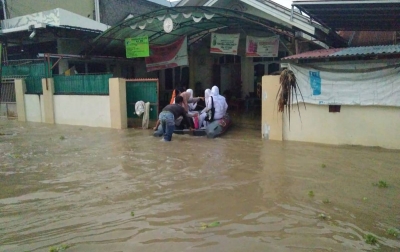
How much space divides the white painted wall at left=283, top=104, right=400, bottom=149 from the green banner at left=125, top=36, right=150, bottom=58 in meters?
6.67

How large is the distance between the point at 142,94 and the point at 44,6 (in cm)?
1017

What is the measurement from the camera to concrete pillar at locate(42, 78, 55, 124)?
1393 cm

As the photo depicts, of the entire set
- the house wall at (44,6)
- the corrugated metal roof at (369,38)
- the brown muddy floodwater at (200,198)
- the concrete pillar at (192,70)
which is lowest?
the brown muddy floodwater at (200,198)

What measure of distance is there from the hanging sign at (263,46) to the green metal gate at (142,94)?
379cm

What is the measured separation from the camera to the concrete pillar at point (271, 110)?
30.0ft

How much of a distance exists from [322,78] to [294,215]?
5062 mm

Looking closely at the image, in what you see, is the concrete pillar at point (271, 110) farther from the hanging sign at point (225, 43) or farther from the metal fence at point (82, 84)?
the metal fence at point (82, 84)

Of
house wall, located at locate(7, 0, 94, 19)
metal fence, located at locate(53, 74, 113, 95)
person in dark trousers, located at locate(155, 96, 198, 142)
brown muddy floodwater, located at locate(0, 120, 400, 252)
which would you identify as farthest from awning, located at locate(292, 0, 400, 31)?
house wall, located at locate(7, 0, 94, 19)

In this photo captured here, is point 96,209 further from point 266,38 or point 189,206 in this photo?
point 266,38

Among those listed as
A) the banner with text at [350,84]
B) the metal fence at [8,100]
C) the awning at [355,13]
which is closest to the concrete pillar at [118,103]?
the banner with text at [350,84]

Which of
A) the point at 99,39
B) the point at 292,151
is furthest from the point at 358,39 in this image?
the point at 99,39

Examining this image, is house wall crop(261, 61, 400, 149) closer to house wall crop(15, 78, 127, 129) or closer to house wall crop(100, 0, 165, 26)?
house wall crop(15, 78, 127, 129)

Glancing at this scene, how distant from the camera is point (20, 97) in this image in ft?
49.6

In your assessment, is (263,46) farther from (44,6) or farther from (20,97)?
(44,6)
